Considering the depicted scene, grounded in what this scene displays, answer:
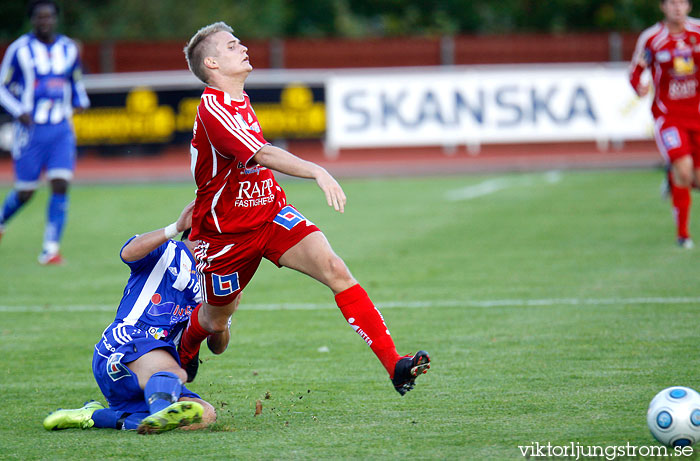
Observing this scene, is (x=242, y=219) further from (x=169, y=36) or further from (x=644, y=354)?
(x=169, y=36)

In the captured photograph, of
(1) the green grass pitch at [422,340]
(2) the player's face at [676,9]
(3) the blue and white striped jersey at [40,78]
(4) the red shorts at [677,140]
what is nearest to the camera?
(1) the green grass pitch at [422,340]

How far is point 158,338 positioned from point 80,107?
600cm

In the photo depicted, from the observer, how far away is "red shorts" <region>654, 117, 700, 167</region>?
9.43 meters

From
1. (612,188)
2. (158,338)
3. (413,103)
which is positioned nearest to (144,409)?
(158,338)

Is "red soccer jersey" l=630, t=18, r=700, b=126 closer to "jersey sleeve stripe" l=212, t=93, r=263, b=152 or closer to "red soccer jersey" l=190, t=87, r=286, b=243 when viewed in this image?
"red soccer jersey" l=190, t=87, r=286, b=243

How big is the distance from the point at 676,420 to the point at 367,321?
1.45m

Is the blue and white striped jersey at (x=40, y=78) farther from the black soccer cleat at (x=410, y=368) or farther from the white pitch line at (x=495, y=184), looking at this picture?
the black soccer cleat at (x=410, y=368)

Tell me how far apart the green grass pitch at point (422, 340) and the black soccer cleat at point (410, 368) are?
192 millimetres

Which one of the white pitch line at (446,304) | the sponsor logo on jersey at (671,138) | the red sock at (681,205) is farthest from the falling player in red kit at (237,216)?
the red sock at (681,205)

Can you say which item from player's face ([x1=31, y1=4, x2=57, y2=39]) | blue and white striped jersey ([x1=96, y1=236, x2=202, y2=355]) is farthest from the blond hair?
player's face ([x1=31, y1=4, x2=57, y2=39])

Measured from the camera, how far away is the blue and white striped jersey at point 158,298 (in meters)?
4.73

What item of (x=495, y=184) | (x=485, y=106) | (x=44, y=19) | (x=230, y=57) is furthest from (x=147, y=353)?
(x=485, y=106)

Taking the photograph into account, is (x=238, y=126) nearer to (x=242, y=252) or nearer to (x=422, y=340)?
(x=242, y=252)

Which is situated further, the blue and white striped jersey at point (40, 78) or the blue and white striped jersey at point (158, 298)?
the blue and white striped jersey at point (40, 78)
